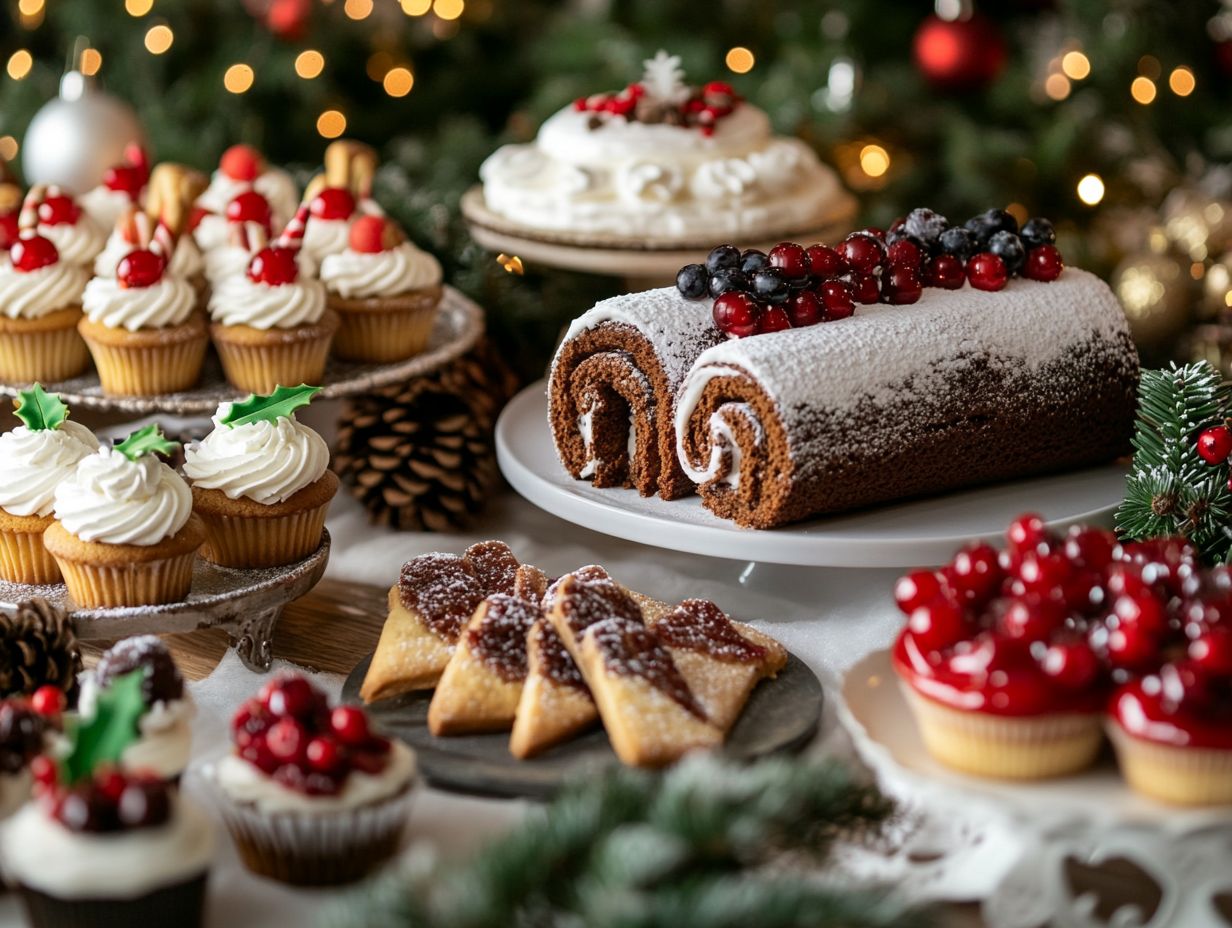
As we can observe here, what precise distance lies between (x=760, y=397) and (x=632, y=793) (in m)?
0.76

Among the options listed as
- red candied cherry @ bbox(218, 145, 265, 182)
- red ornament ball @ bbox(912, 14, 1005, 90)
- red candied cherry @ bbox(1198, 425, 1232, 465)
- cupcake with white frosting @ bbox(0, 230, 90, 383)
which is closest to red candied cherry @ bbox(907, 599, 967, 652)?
red candied cherry @ bbox(1198, 425, 1232, 465)

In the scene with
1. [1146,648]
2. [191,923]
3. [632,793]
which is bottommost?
[191,923]

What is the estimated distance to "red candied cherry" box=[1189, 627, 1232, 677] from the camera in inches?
48.1

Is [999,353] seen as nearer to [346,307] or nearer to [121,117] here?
[346,307]

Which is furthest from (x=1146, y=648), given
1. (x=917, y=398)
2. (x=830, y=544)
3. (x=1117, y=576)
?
(x=917, y=398)

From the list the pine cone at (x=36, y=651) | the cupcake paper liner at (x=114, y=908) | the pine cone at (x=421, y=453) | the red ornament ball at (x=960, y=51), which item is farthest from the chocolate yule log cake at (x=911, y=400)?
the red ornament ball at (x=960, y=51)

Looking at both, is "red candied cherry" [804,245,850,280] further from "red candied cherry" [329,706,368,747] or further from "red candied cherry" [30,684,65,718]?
"red candied cherry" [30,684,65,718]

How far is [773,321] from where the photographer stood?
196cm

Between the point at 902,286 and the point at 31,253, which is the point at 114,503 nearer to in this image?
the point at 31,253

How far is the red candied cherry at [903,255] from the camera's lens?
2061 millimetres

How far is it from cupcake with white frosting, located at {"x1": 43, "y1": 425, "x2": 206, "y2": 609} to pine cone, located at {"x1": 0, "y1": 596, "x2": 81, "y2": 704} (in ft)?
0.25

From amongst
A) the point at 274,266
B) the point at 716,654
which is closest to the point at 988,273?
the point at 716,654

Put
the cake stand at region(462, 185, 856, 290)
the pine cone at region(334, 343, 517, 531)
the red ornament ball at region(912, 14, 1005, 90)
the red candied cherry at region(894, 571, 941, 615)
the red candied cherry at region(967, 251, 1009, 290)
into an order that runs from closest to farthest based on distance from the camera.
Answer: the red candied cherry at region(894, 571, 941, 615)
the red candied cherry at region(967, 251, 1009, 290)
the pine cone at region(334, 343, 517, 531)
the cake stand at region(462, 185, 856, 290)
the red ornament ball at region(912, 14, 1005, 90)

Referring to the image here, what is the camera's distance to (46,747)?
1325 millimetres
